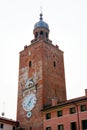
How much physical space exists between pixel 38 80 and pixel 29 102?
4.05 metres

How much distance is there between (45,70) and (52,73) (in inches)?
74.7

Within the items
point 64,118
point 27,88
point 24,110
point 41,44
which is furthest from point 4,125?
point 41,44

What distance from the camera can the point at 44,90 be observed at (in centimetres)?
4656

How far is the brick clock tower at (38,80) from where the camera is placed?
46094mm

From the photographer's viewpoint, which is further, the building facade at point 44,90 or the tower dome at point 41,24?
the tower dome at point 41,24

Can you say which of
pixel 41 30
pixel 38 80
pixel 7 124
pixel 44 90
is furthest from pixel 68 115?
pixel 41 30

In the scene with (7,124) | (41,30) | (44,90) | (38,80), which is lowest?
(7,124)

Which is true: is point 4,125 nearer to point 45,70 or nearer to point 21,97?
point 21,97

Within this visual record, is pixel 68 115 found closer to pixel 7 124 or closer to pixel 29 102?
pixel 29 102

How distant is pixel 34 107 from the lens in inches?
1827

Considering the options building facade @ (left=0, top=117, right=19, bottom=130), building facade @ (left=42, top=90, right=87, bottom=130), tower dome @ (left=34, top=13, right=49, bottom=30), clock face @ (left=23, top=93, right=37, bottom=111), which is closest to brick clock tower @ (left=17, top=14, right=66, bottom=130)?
clock face @ (left=23, top=93, right=37, bottom=111)

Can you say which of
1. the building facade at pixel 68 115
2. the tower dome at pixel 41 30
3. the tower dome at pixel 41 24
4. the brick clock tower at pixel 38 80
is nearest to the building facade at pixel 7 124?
the brick clock tower at pixel 38 80

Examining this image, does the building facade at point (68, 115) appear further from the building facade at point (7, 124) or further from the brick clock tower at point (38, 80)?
the building facade at point (7, 124)

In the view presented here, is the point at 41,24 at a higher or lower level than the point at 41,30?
higher
